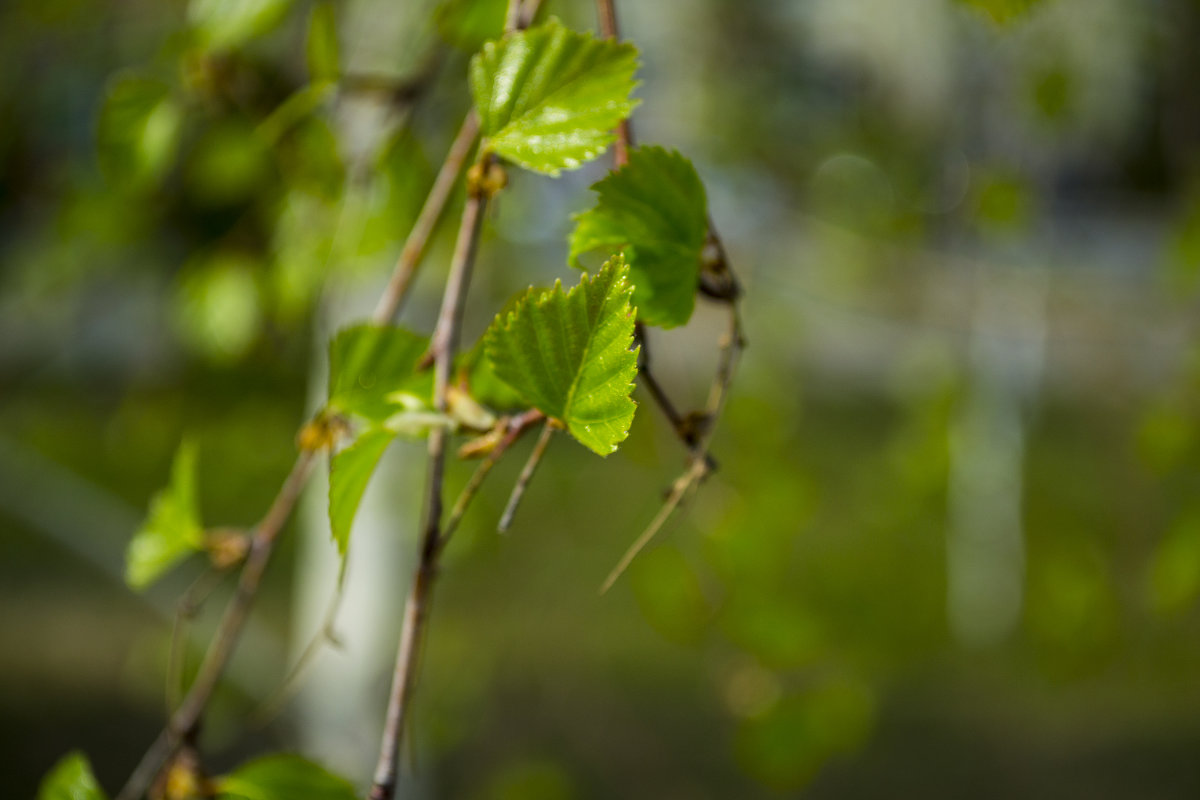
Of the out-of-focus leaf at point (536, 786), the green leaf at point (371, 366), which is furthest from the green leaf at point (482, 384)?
the out-of-focus leaf at point (536, 786)

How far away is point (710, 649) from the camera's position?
2.34 m

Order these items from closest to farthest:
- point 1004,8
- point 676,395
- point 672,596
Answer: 1. point 1004,8
2. point 672,596
3. point 676,395

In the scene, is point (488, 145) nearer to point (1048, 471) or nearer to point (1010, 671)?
point (1010, 671)

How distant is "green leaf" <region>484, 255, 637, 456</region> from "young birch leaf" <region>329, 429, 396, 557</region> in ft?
0.14

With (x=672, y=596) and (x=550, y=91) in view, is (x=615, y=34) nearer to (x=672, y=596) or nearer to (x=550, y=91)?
(x=550, y=91)

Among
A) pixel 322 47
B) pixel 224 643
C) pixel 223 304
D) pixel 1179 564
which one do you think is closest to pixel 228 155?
pixel 223 304

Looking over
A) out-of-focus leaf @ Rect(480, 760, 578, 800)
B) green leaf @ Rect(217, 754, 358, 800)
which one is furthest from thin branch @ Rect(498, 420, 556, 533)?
out-of-focus leaf @ Rect(480, 760, 578, 800)

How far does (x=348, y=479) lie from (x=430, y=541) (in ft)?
0.08

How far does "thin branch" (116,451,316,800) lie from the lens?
290mm

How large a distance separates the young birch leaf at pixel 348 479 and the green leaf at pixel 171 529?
0.15m

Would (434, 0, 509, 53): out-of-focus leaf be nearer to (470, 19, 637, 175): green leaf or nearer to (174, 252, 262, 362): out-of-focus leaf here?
(470, 19, 637, 175): green leaf

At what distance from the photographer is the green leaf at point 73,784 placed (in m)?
0.27

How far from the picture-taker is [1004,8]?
0.32 metres

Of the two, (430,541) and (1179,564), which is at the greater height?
(430,541)
